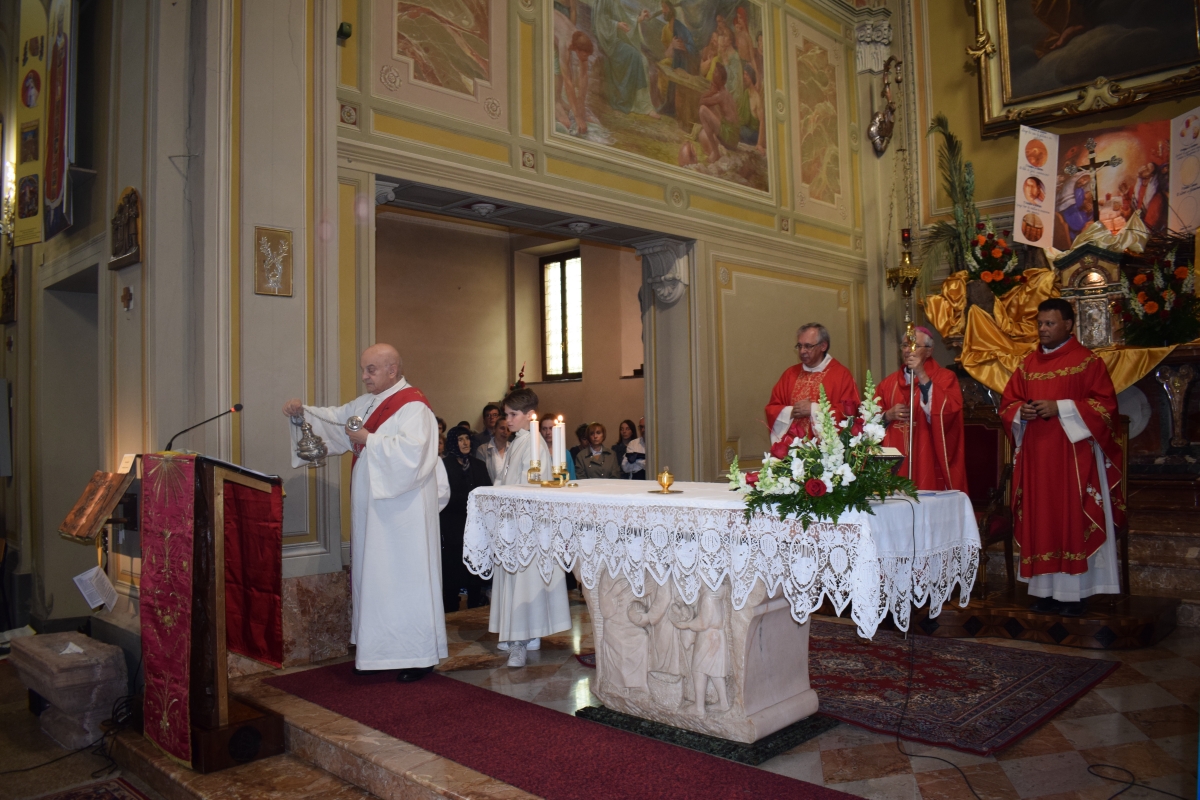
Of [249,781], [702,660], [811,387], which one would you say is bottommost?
[249,781]

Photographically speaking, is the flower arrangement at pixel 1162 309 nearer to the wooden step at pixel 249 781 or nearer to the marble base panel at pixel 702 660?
the marble base panel at pixel 702 660

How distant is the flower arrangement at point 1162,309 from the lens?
7.53 meters

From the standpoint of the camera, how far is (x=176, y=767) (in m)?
3.99

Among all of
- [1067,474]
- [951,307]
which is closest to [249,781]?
[1067,474]

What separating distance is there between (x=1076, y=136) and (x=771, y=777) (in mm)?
8481

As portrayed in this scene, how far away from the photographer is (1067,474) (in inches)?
225

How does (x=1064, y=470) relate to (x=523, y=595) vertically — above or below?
above

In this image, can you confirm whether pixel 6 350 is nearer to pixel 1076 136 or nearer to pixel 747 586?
pixel 747 586

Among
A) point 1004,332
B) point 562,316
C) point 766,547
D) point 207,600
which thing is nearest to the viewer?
point 766,547

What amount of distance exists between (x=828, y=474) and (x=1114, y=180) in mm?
7629

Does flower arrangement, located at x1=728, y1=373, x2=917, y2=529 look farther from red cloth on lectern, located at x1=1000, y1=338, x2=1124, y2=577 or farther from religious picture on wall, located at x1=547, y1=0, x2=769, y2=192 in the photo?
religious picture on wall, located at x1=547, y1=0, x2=769, y2=192

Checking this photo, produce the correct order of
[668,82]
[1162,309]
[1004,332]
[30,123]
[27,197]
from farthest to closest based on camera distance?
[1004,332] → [668,82] → [1162,309] → [30,123] → [27,197]

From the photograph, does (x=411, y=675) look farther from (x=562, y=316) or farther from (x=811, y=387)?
(x=562, y=316)

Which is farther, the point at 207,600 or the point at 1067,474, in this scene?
the point at 1067,474
